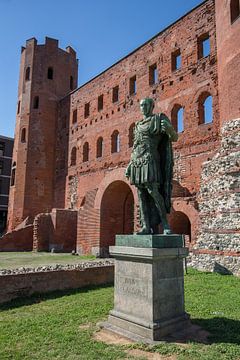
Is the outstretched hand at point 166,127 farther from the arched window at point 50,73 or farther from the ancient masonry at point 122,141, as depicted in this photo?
the arched window at point 50,73

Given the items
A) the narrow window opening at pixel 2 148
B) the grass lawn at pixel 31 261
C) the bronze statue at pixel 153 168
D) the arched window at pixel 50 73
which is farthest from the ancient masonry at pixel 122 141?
the narrow window opening at pixel 2 148

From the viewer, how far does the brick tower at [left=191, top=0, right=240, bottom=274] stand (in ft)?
35.0

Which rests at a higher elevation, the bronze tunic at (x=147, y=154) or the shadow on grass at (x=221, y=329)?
the bronze tunic at (x=147, y=154)

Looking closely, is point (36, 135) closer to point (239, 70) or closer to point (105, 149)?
→ point (105, 149)

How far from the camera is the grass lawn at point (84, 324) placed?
412 centimetres

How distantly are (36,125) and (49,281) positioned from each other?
1945 centimetres

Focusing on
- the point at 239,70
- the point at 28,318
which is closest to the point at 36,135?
the point at 239,70

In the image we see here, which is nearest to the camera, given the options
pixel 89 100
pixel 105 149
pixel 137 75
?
pixel 137 75

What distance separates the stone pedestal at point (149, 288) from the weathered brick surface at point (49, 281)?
10.2 ft

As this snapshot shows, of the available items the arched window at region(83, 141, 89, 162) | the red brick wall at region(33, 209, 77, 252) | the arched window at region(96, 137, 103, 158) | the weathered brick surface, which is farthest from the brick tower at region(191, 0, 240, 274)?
the arched window at region(83, 141, 89, 162)

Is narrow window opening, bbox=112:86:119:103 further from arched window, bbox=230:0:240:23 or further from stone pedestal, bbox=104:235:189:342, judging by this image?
stone pedestal, bbox=104:235:189:342

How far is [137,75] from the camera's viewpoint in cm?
1888

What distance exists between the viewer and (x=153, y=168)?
17.0 feet

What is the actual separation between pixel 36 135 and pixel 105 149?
7.78 meters
